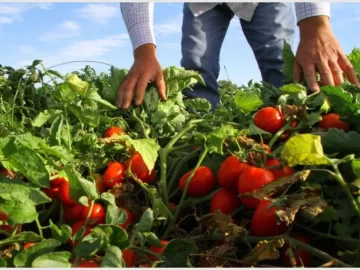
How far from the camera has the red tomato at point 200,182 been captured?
1.18 metres

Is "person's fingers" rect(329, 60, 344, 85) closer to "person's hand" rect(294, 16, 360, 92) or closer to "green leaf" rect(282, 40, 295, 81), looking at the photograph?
"person's hand" rect(294, 16, 360, 92)

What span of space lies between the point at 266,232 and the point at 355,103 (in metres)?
0.45

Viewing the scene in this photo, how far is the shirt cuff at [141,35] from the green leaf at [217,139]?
3.54 feet

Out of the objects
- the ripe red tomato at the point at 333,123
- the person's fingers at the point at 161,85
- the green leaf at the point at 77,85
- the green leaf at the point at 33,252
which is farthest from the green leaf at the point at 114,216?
the person's fingers at the point at 161,85

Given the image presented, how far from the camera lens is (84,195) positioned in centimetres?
113

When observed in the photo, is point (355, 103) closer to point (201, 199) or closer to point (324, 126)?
point (324, 126)

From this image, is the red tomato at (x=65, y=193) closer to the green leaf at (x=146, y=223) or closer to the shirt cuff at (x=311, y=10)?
the green leaf at (x=146, y=223)

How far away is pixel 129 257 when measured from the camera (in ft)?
3.16

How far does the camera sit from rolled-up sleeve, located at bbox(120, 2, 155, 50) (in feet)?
7.34

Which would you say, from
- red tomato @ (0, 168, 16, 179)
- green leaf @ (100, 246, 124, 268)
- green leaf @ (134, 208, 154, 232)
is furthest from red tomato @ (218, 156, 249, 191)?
red tomato @ (0, 168, 16, 179)

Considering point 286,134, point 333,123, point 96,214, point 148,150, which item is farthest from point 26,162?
point 333,123

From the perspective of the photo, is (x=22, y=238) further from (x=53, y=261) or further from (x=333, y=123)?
(x=333, y=123)

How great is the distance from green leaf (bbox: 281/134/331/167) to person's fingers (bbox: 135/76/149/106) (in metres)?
0.82

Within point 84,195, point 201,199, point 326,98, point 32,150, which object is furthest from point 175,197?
point 326,98
